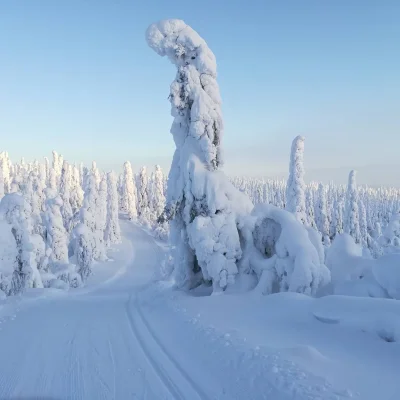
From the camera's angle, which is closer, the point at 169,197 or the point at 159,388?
the point at 159,388

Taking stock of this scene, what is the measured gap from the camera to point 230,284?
13.3 metres

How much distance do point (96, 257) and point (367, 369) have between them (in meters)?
42.4

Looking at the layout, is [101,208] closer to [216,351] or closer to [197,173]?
[197,173]

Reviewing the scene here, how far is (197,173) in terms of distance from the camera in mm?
14234

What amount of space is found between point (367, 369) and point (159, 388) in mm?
3588

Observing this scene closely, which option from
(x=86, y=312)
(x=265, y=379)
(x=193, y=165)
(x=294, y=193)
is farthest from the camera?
(x=294, y=193)

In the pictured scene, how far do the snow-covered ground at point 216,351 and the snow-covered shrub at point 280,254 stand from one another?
55.2 inches

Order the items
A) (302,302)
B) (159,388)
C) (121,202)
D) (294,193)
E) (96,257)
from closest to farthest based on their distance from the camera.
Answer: (159,388) < (302,302) < (294,193) < (96,257) < (121,202)

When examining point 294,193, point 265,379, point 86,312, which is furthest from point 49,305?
point 294,193

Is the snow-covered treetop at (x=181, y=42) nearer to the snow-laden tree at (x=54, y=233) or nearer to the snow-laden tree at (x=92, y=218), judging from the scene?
the snow-laden tree at (x=54, y=233)

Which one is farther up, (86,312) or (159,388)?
(159,388)

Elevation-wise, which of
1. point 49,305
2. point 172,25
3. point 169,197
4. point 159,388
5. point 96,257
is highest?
point 172,25

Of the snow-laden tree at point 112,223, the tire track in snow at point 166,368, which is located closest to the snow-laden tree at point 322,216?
the snow-laden tree at point 112,223

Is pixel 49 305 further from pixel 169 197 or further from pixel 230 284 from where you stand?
pixel 230 284
